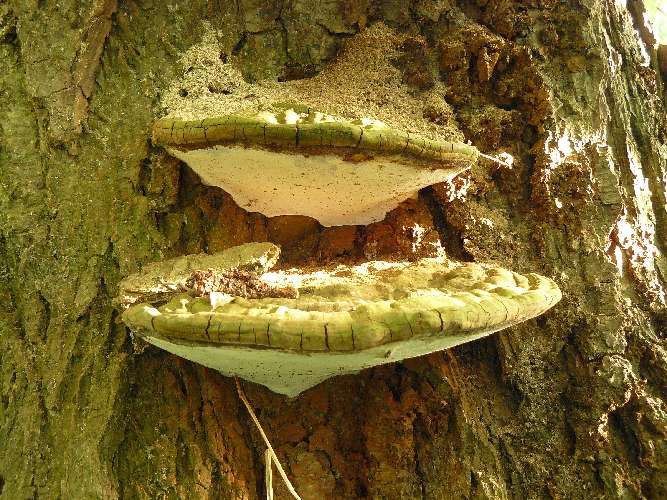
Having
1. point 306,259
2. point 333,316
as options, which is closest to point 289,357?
point 333,316

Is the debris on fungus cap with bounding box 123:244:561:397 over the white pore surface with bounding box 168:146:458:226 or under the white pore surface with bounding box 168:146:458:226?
under

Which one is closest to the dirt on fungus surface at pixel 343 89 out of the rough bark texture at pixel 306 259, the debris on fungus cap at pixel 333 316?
the rough bark texture at pixel 306 259

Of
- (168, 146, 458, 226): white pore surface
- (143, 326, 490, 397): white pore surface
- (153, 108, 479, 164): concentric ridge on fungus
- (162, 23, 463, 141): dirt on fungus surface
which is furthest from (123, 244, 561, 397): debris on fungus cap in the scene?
(162, 23, 463, 141): dirt on fungus surface

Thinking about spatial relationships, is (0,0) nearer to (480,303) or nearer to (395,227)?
(395,227)

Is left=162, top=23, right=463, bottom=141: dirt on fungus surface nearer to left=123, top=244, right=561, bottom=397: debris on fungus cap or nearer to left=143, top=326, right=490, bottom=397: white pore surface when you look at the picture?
left=123, top=244, right=561, bottom=397: debris on fungus cap

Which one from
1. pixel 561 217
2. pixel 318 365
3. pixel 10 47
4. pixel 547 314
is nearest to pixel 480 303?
pixel 318 365

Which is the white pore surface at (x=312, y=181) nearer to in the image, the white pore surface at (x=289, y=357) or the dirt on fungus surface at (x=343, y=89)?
the dirt on fungus surface at (x=343, y=89)
